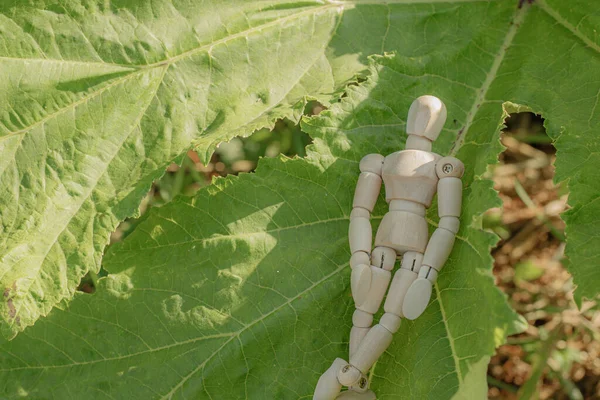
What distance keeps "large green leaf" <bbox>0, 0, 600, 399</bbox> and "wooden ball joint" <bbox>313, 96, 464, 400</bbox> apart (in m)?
0.15

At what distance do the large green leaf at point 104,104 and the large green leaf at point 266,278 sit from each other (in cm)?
19

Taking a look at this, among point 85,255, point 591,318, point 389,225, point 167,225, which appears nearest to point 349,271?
point 389,225

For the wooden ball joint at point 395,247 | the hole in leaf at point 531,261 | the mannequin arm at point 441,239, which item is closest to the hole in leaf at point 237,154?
the hole in leaf at point 531,261

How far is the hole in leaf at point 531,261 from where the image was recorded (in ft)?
13.8

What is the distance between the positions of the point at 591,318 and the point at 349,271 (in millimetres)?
2035

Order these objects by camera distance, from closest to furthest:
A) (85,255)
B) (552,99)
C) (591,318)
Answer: (85,255)
(552,99)
(591,318)

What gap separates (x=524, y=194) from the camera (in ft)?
14.9

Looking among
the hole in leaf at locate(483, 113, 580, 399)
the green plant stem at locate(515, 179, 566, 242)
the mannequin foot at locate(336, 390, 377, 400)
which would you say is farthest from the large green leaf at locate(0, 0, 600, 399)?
Result: the green plant stem at locate(515, 179, 566, 242)

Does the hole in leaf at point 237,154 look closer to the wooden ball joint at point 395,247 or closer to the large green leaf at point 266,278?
the large green leaf at point 266,278

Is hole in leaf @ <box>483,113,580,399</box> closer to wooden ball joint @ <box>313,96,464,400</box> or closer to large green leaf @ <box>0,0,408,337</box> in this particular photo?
wooden ball joint @ <box>313,96,464,400</box>

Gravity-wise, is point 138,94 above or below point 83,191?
above

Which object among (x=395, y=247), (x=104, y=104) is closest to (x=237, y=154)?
(x=104, y=104)

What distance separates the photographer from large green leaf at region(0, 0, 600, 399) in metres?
2.78

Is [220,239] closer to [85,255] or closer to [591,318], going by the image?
[85,255]
